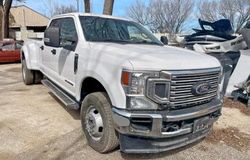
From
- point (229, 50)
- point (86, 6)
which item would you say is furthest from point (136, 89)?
point (86, 6)

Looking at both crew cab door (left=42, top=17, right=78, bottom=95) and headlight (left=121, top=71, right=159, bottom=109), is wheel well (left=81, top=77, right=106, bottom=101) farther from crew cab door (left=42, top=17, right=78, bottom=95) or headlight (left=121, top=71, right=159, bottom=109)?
headlight (left=121, top=71, right=159, bottom=109)

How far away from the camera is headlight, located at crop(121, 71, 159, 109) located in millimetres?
3510

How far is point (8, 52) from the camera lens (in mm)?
15055

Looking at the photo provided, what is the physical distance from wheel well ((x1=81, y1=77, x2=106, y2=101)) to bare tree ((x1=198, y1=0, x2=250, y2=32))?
36981mm

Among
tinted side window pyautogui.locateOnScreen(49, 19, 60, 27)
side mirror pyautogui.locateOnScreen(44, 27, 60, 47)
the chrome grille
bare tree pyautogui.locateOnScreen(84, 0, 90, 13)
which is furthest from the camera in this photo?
bare tree pyautogui.locateOnScreen(84, 0, 90, 13)

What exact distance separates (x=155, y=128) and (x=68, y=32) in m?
2.86

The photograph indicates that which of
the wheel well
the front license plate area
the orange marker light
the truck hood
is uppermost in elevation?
the truck hood

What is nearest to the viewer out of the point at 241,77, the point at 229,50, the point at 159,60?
the point at 159,60

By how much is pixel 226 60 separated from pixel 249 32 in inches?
37.3

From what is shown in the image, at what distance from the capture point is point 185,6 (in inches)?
1613

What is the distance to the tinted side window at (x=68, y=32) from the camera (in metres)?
5.22

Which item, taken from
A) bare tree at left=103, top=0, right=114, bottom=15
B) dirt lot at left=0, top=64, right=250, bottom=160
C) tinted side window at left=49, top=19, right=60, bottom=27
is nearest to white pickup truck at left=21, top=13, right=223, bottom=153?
dirt lot at left=0, top=64, right=250, bottom=160

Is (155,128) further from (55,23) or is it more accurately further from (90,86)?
(55,23)

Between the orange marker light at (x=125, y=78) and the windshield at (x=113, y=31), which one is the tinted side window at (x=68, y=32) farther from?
the orange marker light at (x=125, y=78)
